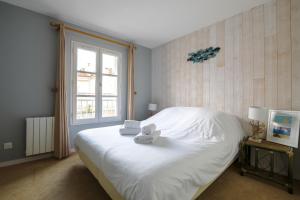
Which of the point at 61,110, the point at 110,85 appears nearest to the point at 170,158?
the point at 61,110

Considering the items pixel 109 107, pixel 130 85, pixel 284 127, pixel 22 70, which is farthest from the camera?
pixel 130 85

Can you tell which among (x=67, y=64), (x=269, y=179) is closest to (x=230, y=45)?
(x=269, y=179)

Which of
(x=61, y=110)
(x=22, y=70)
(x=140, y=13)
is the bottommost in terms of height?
(x=61, y=110)

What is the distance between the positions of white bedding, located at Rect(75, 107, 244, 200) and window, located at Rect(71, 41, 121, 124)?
1130 mm

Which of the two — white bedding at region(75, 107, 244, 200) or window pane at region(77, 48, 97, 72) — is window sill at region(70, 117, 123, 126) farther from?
window pane at region(77, 48, 97, 72)

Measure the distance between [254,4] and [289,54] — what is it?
0.98m

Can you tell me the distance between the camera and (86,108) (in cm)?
317

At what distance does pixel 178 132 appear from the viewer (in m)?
2.17

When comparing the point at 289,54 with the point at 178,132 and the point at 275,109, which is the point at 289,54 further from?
the point at 178,132

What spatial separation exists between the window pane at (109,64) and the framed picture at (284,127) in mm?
3289

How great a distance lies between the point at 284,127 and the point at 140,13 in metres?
2.88

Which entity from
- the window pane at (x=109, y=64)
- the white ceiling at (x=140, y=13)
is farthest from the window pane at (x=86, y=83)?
the white ceiling at (x=140, y=13)

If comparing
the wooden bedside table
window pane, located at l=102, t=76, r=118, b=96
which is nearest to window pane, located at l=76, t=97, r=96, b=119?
window pane, located at l=102, t=76, r=118, b=96

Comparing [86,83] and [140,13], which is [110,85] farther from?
[140,13]
